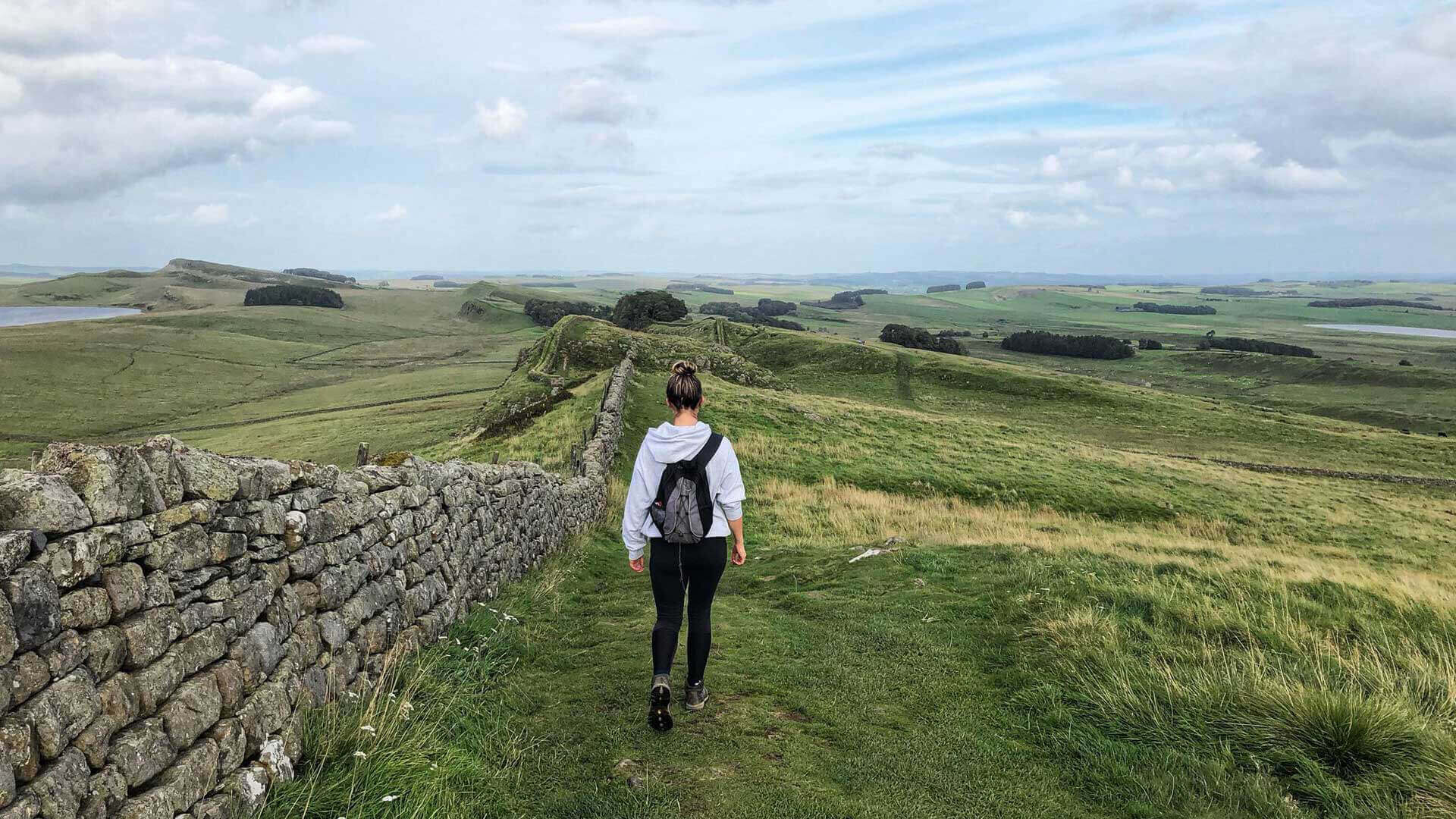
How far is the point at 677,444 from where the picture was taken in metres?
6.45

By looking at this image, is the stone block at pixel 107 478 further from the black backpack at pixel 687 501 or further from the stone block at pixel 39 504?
the black backpack at pixel 687 501

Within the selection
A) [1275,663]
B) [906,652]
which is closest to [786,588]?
[906,652]

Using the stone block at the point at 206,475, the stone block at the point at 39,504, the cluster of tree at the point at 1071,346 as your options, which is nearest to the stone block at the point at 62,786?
the stone block at the point at 39,504

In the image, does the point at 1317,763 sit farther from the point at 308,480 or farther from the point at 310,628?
the point at 308,480

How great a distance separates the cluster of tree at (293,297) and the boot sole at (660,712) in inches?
7494

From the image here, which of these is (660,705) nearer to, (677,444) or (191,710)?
(677,444)

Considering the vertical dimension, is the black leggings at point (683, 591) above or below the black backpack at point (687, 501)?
below

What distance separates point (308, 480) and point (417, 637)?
7.89ft

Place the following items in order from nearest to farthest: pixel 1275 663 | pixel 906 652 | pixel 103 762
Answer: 1. pixel 103 762
2. pixel 1275 663
3. pixel 906 652

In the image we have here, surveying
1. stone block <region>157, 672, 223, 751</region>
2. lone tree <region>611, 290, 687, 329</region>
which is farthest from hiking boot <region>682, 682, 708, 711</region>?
lone tree <region>611, 290, 687, 329</region>

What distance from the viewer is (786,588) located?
12172mm

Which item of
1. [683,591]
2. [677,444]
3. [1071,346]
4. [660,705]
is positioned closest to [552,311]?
[1071,346]

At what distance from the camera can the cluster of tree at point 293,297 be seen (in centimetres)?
17138

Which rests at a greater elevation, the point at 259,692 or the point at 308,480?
the point at 308,480
